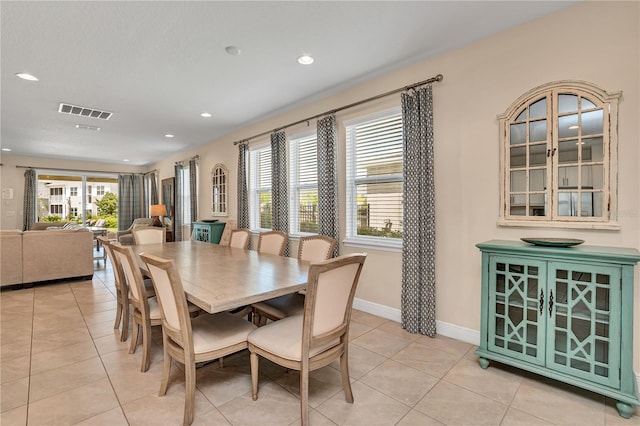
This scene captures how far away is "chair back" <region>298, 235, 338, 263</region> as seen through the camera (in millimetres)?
2770

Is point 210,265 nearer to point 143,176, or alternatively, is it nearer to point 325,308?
point 325,308

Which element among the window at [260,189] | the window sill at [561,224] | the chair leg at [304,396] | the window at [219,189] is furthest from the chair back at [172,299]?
the window at [219,189]

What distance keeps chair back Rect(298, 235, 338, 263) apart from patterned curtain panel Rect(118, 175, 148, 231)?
28.3ft

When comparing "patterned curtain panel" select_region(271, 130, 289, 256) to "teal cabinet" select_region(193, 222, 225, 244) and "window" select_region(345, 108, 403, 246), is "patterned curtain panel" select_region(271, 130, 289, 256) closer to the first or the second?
"window" select_region(345, 108, 403, 246)

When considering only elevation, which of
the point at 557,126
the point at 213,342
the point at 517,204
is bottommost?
the point at 213,342

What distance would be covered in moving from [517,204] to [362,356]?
69.5 inches

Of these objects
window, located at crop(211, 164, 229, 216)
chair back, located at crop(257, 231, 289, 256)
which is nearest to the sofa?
window, located at crop(211, 164, 229, 216)

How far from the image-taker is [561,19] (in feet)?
7.26

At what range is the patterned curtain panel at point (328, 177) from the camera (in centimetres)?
368

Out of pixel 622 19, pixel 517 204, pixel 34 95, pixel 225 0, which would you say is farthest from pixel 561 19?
pixel 34 95

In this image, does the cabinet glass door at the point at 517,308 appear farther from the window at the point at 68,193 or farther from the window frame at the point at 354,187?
the window at the point at 68,193

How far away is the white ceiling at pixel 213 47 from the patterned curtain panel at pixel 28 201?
4422mm

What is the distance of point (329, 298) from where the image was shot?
1.64 metres

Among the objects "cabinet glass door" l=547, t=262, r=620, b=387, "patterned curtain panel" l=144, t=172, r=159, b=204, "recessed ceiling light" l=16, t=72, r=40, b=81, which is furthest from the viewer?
"patterned curtain panel" l=144, t=172, r=159, b=204
